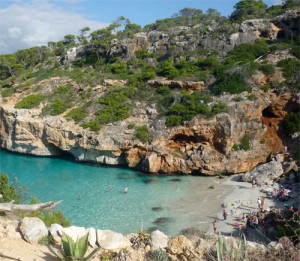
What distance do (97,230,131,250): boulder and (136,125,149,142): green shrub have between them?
18.3 metres

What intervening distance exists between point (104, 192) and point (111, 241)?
14.3 meters

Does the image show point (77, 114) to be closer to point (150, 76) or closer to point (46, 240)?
point (150, 76)

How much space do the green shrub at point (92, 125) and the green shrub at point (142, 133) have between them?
11.4ft

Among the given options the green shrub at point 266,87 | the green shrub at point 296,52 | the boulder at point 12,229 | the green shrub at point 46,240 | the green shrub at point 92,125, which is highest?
the green shrub at point 296,52

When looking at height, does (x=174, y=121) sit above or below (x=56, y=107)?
below

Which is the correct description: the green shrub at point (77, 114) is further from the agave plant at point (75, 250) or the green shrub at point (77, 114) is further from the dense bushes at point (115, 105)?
the agave plant at point (75, 250)

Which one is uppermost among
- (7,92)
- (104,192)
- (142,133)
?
(7,92)

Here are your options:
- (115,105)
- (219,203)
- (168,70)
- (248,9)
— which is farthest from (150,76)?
(248,9)

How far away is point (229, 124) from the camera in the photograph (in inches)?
958

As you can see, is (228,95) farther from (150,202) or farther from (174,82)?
(150,202)

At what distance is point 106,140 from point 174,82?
7865 millimetres

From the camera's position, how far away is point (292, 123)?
25438 millimetres

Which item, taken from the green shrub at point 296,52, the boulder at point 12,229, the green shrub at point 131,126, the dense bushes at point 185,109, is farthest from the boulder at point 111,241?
the green shrub at point 296,52

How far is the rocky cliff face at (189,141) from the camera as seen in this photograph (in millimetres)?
24484
